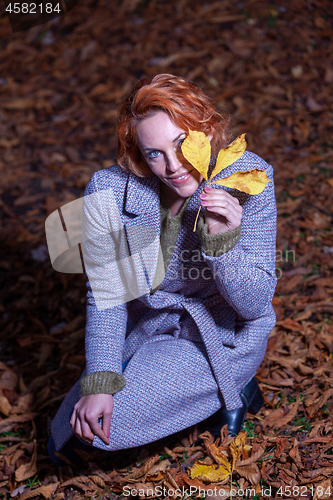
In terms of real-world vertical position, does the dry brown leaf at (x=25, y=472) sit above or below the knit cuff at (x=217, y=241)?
below

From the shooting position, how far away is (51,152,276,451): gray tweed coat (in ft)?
5.65

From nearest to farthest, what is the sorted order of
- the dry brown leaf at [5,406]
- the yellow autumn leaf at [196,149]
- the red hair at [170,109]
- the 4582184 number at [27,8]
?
the yellow autumn leaf at [196,149] < the red hair at [170,109] < the dry brown leaf at [5,406] < the 4582184 number at [27,8]

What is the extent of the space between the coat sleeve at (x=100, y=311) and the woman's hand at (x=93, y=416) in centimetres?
3

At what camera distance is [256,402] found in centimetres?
216

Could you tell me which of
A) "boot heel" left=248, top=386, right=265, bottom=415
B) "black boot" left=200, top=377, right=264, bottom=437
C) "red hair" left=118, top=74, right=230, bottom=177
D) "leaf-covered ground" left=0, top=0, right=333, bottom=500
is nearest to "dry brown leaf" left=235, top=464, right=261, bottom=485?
"leaf-covered ground" left=0, top=0, right=333, bottom=500

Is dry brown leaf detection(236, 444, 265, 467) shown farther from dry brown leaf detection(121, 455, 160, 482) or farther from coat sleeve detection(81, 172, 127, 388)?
coat sleeve detection(81, 172, 127, 388)

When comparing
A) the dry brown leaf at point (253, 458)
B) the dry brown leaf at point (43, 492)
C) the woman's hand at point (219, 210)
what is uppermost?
the woman's hand at point (219, 210)

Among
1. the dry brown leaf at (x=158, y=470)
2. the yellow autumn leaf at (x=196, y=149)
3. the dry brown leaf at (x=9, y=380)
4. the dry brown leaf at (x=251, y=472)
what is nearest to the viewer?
the yellow autumn leaf at (x=196, y=149)

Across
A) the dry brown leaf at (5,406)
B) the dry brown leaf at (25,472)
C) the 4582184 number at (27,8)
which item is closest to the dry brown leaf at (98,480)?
the dry brown leaf at (25,472)

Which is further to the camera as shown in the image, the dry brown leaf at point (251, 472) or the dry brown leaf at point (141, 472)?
the dry brown leaf at point (141, 472)

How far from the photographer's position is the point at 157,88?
1558 mm

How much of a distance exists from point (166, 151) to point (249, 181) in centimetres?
32

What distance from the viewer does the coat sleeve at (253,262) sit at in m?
1.59

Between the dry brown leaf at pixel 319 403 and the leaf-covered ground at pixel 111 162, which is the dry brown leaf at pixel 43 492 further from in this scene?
the dry brown leaf at pixel 319 403
